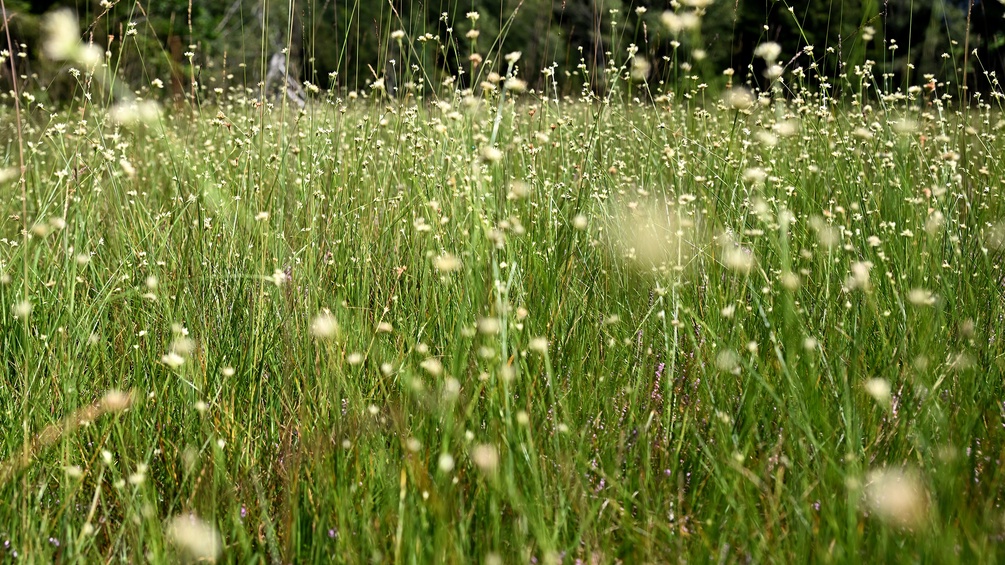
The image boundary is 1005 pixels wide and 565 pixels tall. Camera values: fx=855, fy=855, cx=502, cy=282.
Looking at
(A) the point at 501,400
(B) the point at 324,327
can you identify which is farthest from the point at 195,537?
(A) the point at 501,400

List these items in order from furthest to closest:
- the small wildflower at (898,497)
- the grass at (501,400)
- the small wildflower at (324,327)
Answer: the small wildflower at (324,327) → the grass at (501,400) → the small wildflower at (898,497)

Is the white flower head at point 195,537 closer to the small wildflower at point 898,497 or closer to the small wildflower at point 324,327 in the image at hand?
the small wildflower at point 324,327

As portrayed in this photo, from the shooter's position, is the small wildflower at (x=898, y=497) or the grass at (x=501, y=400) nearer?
the small wildflower at (x=898, y=497)

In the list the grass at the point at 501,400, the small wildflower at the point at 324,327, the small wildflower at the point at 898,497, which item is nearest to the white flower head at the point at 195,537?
the grass at the point at 501,400

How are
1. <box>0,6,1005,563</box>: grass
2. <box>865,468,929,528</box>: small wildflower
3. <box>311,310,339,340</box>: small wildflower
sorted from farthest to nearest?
<box>311,310,339,340</box>: small wildflower
<box>0,6,1005,563</box>: grass
<box>865,468,929,528</box>: small wildflower

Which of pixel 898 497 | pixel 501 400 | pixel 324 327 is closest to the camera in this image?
pixel 898 497

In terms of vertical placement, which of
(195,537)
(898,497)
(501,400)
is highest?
(898,497)

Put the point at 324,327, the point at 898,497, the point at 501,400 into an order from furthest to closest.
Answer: the point at 501,400 → the point at 324,327 → the point at 898,497

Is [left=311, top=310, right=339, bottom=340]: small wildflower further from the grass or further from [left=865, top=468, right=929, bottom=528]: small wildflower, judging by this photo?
[left=865, top=468, right=929, bottom=528]: small wildflower

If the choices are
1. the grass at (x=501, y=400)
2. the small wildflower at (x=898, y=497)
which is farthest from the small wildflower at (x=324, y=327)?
the small wildflower at (x=898, y=497)

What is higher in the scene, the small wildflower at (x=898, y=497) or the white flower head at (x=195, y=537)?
the small wildflower at (x=898, y=497)

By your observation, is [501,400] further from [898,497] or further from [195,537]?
[898,497]

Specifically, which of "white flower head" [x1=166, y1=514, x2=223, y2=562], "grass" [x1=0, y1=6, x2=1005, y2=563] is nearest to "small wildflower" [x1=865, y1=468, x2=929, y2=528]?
"grass" [x1=0, y1=6, x2=1005, y2=563]

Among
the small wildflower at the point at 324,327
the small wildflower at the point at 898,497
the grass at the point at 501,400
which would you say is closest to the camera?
the small wildflower at the point at 898,497
